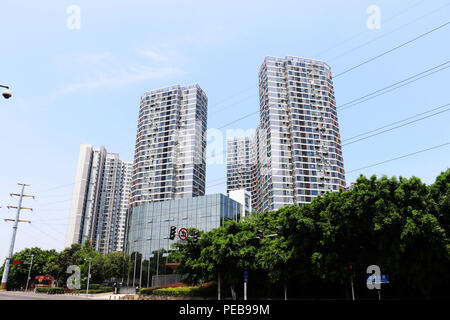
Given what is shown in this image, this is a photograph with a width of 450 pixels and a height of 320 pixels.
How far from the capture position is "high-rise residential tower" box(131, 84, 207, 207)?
11328 cm

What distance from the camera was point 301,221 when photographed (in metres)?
31.2

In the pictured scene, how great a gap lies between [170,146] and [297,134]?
45746mm

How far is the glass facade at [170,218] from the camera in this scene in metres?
67.9

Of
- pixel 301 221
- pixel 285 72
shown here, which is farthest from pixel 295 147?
pixel 301 221

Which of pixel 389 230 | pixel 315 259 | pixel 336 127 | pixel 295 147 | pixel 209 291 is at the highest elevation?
pixel 336 127

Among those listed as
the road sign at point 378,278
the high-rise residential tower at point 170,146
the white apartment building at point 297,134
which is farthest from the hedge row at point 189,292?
the high-rise residential tower at point 170,146

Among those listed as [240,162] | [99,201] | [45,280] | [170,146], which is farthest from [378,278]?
[99,201]

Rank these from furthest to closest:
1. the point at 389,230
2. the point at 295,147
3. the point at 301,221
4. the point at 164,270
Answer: the point at 295,147 → the point at 164,270 → the point at 301,221 → the point at 389,230

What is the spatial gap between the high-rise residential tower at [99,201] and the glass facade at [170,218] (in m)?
94.1

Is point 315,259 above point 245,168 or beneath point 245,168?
beneath

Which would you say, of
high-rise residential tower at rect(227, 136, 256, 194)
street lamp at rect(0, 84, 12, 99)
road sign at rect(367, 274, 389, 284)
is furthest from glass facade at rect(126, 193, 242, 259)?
high-rise residential tower at rect(227, 136, 256, 194)

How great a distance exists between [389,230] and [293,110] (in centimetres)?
8883

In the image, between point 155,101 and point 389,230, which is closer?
point 389,230
